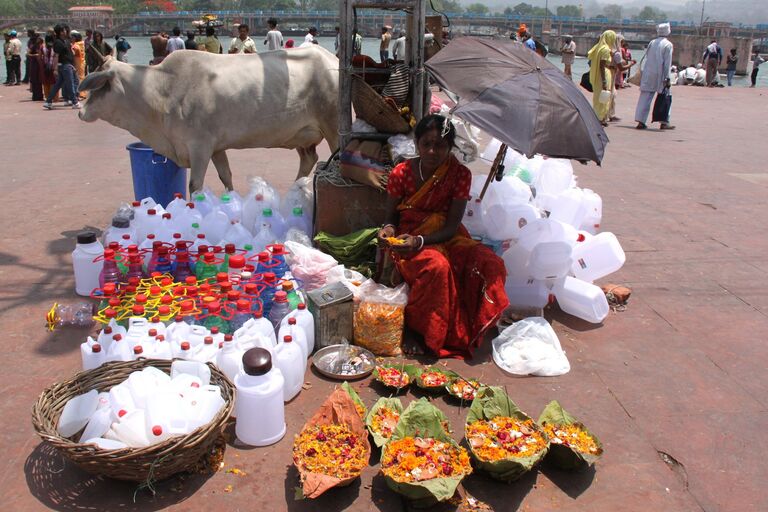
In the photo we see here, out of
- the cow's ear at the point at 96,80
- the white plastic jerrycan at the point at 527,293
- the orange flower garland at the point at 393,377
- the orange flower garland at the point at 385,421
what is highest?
the cow's ear at the point at 96,80

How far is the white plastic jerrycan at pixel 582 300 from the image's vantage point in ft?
14.1

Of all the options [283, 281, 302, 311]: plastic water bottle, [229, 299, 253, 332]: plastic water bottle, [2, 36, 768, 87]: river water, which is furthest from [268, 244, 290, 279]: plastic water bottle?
[2, 36, 768, 87]: river water

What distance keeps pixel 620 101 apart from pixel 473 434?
16.0m

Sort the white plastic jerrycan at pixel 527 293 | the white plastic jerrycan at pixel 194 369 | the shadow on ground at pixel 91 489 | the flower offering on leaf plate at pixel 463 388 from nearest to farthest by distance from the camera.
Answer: the shadow on ground at pixel 91 489
the white plastic jerrycan at pixel 194 369
the flower offering on leaf plate at pixel 463 388
the white plastic jerrycan at pixel 527 293

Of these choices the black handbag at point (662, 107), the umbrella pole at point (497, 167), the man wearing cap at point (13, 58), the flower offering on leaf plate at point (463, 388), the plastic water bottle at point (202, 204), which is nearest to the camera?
the flower offering on leaf plate at point (463, 388)

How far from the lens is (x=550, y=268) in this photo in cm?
431

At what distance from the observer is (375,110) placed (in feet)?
15.3

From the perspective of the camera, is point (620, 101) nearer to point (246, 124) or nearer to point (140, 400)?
point (246, 124)

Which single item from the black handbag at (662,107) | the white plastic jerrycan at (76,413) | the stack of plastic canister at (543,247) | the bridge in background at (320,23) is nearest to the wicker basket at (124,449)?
the white plastic jerrycan at (76,413)

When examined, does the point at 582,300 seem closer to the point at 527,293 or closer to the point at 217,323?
the point at 527,293

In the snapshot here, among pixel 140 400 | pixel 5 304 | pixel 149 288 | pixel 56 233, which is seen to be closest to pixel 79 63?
pixel 56 233

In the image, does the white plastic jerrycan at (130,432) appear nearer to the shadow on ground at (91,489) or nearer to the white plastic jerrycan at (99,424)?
the white plastic jerrycan at (99,424)

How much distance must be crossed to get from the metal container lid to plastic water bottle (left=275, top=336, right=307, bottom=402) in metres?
0.43

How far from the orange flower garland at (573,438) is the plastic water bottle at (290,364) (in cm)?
133
